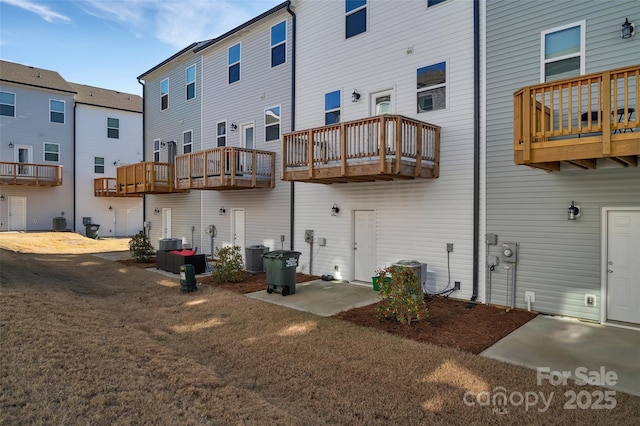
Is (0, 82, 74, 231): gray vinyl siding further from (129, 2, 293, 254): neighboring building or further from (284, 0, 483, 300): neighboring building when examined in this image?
(284, 0, 483, 300): neighboring building

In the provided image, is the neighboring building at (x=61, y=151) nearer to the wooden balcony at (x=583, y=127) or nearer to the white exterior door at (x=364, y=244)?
the white exterior door at (x=364, y=244)

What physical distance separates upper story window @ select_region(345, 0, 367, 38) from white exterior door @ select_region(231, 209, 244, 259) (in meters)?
7.39

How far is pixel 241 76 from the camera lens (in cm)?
1410

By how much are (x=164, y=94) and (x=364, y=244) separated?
546 inches

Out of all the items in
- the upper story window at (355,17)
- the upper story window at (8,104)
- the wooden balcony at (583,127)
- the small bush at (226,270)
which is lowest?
the small bush at (226,270)

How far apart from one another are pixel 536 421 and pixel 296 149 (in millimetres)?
7907

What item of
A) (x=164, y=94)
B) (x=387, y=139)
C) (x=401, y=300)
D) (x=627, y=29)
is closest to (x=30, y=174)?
(x=164, y=94)

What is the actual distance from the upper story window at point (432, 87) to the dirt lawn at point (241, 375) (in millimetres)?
5065

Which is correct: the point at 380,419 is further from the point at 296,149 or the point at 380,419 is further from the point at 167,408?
the point at 296,149

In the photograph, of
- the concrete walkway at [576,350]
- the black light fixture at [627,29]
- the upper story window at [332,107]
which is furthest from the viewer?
the upper story window at [332,107]

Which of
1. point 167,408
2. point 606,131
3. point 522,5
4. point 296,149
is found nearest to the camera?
point 167,408

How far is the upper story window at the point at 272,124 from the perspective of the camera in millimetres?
12758


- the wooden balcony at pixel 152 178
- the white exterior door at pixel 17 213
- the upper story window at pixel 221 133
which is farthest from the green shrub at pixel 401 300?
the white exterior door at pixel 17 213

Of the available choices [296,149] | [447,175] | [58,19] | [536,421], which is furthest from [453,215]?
[58,19]
